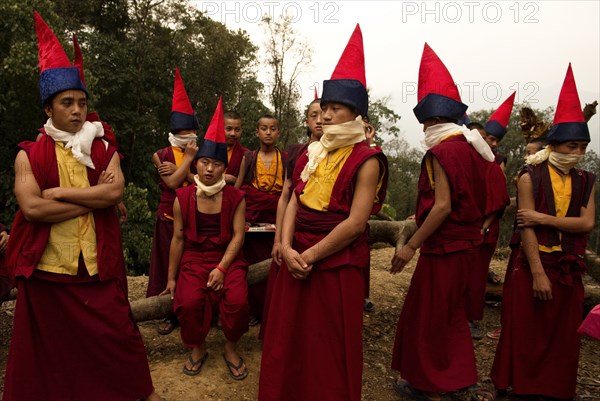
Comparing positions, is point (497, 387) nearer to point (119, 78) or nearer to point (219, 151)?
point (219, 151)

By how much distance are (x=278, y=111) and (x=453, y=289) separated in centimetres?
1861

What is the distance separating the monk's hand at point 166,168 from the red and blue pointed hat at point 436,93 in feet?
7.21

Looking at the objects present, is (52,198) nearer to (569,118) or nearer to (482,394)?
(482,394)

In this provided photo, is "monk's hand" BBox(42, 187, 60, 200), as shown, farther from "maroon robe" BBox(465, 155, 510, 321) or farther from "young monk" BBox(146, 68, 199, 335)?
"maroon robe" BBox(465, 155, 510, 321)

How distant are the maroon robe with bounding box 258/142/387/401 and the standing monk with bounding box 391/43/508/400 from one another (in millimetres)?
638

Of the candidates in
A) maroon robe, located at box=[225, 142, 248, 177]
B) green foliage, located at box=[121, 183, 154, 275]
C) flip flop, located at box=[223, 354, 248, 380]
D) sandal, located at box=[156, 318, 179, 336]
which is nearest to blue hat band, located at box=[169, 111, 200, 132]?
maroon robe, located at box=[225, 142, 248, 177]

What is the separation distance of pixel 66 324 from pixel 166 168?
1775 millimetres

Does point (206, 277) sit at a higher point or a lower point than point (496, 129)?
lower

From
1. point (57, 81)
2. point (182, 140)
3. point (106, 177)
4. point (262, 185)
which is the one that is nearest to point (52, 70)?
point (57, 81)

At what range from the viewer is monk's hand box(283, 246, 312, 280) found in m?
2.46

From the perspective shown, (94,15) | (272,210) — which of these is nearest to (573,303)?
(272,210)

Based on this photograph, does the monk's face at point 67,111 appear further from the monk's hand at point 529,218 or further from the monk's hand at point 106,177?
the monk's hand at point 529,218

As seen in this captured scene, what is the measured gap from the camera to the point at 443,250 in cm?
297

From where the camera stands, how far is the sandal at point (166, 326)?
12.5ft
